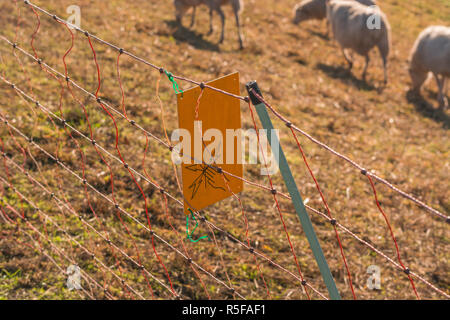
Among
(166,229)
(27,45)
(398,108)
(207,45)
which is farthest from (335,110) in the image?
(27,45)

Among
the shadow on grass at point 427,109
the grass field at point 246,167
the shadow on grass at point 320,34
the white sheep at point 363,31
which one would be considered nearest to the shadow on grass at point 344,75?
the grass field at point 246,167

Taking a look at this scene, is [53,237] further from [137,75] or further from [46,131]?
[137,75]

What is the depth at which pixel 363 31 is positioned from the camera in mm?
8773

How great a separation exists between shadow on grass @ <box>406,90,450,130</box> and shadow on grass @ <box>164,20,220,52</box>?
3909mm

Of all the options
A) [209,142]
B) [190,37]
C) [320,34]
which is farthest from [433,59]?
[209,142]

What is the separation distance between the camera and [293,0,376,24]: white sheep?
37.3 ft

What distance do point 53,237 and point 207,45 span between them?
6058mm

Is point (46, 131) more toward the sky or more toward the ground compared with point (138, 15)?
more toward the ground

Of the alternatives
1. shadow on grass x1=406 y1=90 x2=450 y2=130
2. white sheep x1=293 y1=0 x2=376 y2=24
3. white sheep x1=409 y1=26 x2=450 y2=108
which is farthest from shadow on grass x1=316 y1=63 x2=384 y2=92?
white sheep x1=293 y1=0 x2=376 y2=24

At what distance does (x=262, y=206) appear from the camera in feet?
14.7

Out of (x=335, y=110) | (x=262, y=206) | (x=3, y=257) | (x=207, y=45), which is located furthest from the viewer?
(x=207, y=45)

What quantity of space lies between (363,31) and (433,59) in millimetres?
1436

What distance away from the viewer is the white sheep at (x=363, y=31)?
8680 millimetres

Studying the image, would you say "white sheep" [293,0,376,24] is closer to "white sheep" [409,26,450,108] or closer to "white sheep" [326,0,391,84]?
"white sheep" [326,0,391,84]
